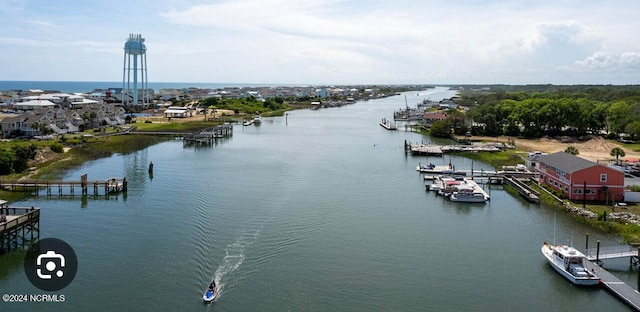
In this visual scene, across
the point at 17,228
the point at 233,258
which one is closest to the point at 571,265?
the point at 233,258

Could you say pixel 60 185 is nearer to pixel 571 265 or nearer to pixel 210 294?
pixel 210 294

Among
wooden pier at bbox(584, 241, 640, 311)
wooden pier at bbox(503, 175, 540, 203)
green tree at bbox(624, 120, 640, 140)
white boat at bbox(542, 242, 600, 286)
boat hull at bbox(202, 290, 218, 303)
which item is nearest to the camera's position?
boat hull at bbox(202, 290, 218, 303)

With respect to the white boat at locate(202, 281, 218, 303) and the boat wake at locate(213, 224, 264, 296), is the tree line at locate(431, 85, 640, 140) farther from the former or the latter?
the white boat at locate(202, 281, 218, 303)

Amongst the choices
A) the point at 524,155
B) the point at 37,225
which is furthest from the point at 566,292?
the point at 524,155

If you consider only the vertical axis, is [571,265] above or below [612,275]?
above

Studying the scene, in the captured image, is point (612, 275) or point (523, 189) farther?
point (523, 189)

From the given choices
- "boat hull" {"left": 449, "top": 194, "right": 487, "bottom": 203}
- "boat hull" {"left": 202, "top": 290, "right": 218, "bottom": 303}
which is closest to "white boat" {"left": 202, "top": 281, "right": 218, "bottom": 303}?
"boat hull" {"left": 202, "top": 290, "right": 218, "bottom": 303}
